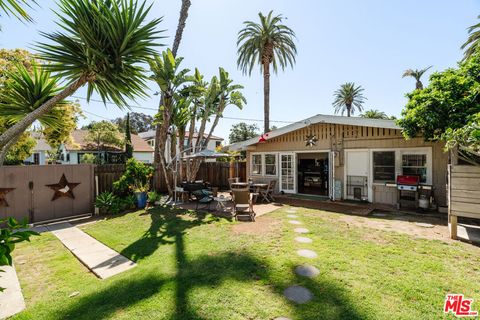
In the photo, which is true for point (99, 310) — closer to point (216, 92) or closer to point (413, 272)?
point (413, 272)

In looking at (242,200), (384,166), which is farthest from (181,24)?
(384,166)

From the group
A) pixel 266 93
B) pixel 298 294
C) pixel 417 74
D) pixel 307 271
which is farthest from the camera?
pixel 417 74

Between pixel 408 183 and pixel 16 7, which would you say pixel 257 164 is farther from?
pixel 16 7

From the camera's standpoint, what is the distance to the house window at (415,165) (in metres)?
8.69

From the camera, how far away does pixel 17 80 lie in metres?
2.90

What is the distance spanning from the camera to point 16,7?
187 cm

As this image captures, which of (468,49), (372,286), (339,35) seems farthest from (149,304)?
(468,49)

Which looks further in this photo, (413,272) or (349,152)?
(349,152)

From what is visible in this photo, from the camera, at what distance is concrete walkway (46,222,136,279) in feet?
14.4

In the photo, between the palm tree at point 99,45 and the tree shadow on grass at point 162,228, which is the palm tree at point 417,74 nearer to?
the tree shadow on grass at point 162,228

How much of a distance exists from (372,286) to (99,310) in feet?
12.9

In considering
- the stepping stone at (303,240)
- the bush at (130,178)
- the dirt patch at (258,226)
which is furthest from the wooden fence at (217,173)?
the stepping stone at (303,240)

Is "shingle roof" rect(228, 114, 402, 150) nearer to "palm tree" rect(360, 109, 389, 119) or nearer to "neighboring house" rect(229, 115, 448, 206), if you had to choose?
"neighboring house" rect(229, 115, 448, 206)

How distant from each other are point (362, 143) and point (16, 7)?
10752 millimetres
